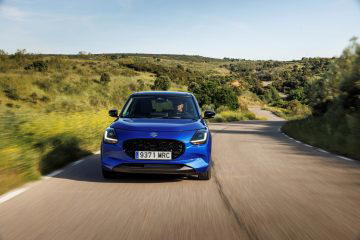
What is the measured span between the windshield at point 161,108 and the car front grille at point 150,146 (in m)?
1.26

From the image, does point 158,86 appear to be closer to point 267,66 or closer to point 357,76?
point 357,76

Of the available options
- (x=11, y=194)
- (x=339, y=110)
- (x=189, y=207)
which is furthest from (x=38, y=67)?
(x=189, y=207)

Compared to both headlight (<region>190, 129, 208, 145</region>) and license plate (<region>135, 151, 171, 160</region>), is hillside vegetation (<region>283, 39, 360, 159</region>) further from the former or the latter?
license plate (<region>135, 151, 171, 160</region>)

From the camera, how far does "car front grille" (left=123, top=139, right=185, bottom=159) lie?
7574 millimetres

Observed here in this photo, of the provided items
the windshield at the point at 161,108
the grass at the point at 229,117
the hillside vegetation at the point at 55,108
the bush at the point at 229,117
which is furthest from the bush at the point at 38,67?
the windshield at the point at 161,108

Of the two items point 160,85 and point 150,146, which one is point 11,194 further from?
point 160,85

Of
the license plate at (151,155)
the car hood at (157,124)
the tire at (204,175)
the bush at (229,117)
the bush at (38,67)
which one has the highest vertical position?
the car hood at (157,124)

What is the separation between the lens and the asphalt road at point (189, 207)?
4846mm

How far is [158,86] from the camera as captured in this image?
5016cm

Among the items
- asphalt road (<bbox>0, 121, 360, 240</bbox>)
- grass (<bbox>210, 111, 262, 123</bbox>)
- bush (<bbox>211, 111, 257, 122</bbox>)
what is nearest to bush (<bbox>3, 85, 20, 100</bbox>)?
asphalt road (<bbox>0, 121, 360, 240</bbox>)

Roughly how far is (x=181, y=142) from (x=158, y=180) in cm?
84

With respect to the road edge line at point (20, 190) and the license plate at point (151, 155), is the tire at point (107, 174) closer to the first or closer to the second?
the license plate at point (151, 155)

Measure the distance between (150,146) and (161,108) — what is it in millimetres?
1618

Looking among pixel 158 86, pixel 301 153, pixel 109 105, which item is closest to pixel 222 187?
pixel 301 153
